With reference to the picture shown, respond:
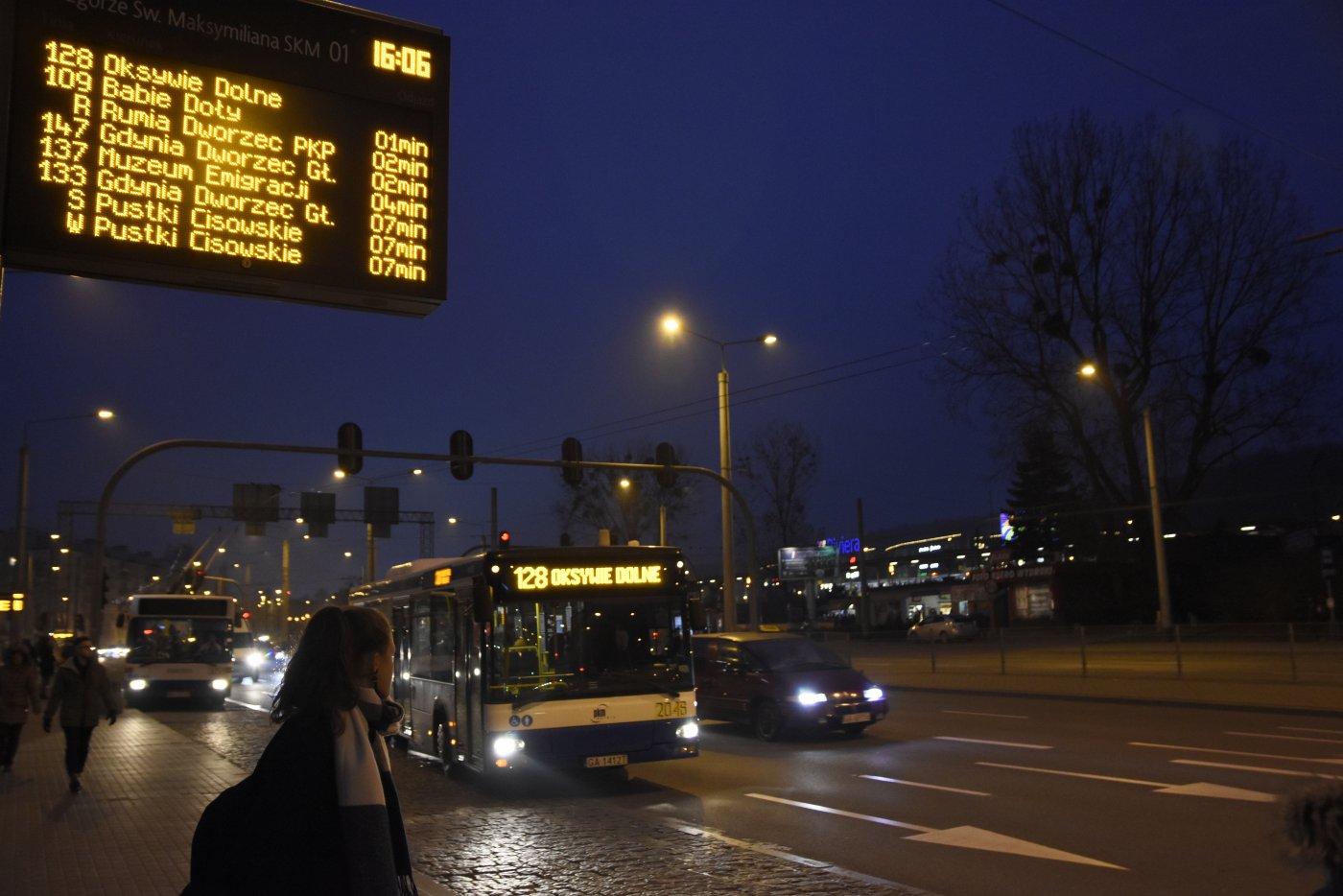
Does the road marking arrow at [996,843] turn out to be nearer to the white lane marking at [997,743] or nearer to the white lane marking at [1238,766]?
the white lane marking at [1238,766]

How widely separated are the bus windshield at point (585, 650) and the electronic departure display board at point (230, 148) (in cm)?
611

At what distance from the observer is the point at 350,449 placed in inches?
946

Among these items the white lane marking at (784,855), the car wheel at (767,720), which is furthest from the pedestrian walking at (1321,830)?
the car wheel at (767,720)

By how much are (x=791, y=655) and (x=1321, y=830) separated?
1709 cm

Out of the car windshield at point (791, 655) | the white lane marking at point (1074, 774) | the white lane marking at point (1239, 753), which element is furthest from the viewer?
the car windshield at point (791, 655)

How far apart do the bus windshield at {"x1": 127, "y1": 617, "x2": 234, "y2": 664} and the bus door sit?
59.2 ft

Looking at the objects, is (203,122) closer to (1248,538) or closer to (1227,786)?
(1227,786)

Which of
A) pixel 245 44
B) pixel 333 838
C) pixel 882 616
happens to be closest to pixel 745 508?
pixel 245 44

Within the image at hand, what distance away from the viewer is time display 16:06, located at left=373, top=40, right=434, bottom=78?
891 cm

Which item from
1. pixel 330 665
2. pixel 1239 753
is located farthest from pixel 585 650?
pixel 330 665

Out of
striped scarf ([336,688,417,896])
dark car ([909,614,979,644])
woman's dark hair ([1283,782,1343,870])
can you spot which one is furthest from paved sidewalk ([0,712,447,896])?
dark car ([909,614,979,644])

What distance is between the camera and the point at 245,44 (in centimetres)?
836

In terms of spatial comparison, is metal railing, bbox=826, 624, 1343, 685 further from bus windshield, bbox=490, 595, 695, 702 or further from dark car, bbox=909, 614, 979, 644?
dark car, bbox=909, 614, 979, 644

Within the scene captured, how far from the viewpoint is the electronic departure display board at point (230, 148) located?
762 cm
